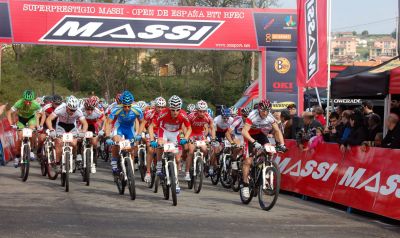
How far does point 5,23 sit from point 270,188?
16052 millimetres

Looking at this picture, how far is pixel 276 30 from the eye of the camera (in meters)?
26.7

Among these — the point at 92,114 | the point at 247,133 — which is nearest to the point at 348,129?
the point at 247,133

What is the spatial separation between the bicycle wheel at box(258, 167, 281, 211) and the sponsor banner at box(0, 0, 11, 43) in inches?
612

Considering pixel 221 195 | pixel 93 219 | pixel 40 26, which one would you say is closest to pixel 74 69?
pixel 40 26

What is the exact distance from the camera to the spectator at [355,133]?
12336 mm

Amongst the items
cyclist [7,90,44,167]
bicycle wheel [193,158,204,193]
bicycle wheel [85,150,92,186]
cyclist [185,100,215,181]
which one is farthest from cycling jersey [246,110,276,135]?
cyclist [7,90,44,167]

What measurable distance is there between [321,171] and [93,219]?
502 cm

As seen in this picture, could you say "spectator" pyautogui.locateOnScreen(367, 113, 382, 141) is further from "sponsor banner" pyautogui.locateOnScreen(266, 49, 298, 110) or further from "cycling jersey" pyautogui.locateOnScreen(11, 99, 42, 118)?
"sponsor banner" pyautogui.locateOnScreen(266, 49, 298, 110)

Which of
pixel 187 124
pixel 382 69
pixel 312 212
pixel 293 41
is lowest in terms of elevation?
pixel 312 212

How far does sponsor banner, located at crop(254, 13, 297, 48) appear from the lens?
26562 mm

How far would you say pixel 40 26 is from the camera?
82.6 ft

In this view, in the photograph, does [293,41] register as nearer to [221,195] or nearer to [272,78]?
[272,78]

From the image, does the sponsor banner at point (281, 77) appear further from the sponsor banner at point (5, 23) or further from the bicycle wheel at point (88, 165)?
the bicycle wheel at point (88, 165)

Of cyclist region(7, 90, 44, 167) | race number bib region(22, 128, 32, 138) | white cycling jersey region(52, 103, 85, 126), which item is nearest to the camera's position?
white cycling jersey region(52, 103, 85, 126)
